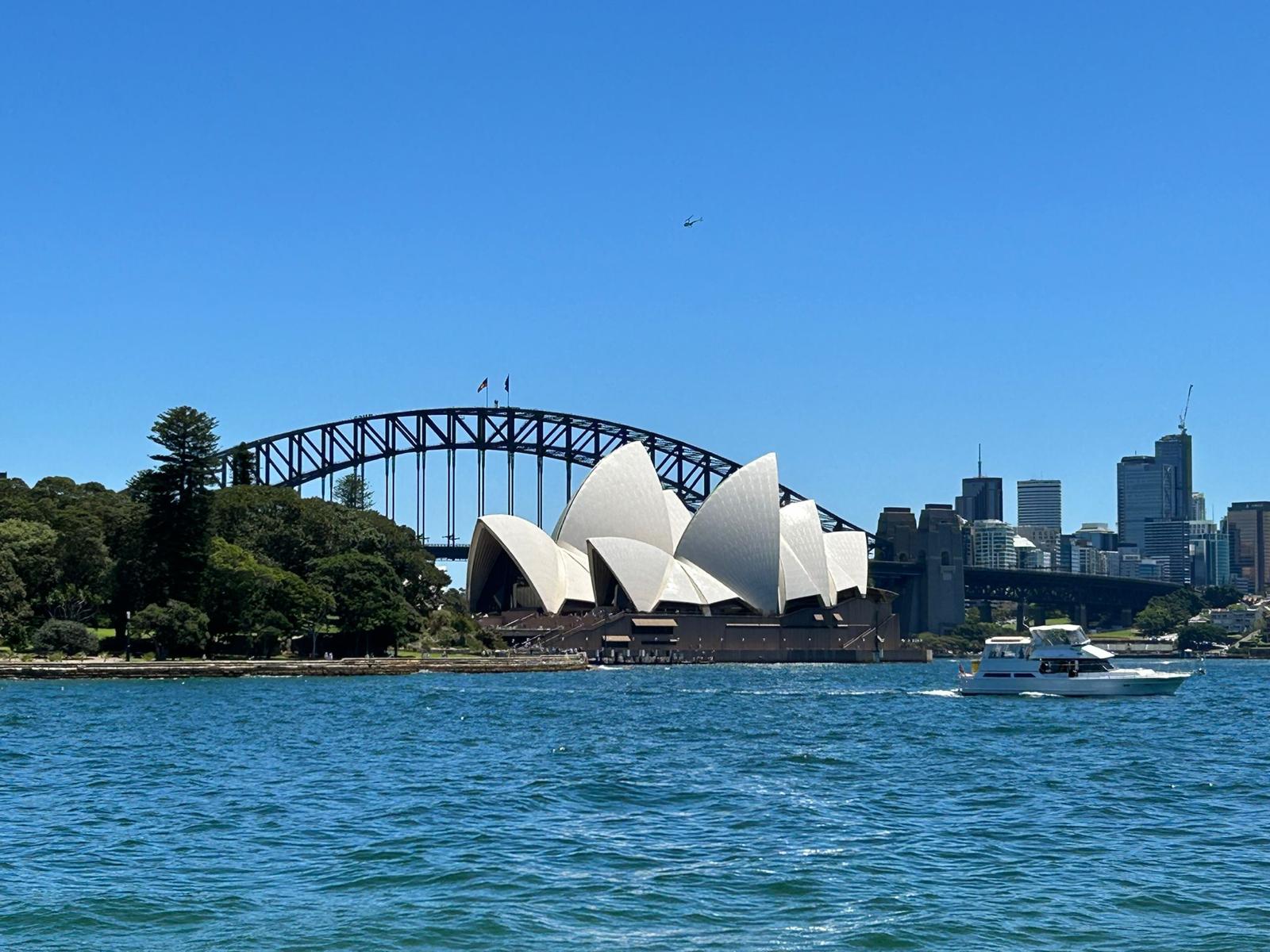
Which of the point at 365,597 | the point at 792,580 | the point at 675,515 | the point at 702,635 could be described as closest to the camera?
the point at 365,597

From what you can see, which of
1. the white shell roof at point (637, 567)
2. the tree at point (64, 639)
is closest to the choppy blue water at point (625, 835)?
the tree at point (64, 639)

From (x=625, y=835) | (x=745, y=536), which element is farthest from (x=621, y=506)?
(x=625, y=835)

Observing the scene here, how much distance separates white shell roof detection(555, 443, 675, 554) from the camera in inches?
5084

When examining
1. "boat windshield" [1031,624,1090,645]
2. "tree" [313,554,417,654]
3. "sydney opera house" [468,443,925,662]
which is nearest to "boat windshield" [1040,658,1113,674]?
"boat windshield" [1031,624,1090,645]

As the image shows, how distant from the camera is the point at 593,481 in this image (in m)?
130

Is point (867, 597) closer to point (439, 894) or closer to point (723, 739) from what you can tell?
point (723, 739)

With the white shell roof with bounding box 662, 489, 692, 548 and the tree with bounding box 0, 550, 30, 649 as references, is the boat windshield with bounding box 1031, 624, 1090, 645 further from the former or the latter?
the white shell roof with bounding box 662, 489, 692, 548

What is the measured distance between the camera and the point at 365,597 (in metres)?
90.8

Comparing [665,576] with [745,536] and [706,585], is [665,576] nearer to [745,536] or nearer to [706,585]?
[706,585]

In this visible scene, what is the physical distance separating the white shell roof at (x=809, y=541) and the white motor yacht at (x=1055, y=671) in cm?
6490

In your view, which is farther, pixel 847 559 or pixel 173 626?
pixel 847 559

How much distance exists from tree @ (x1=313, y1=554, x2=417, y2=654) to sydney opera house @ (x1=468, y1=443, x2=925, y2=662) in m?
23.8

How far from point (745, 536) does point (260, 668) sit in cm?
5234

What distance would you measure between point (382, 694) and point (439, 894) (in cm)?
4491
